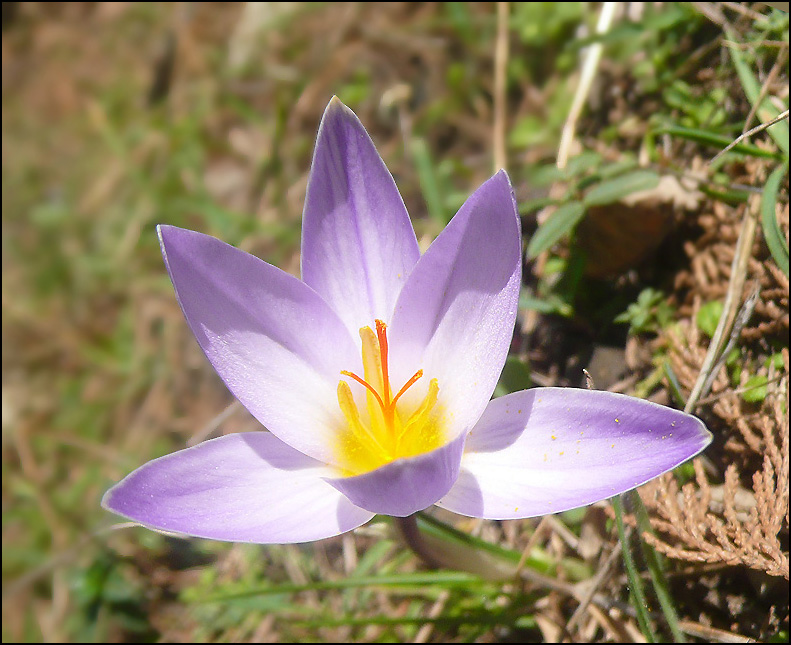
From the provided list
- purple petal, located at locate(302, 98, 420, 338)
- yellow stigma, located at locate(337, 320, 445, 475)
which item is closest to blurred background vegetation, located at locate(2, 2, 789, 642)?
yellow stigma, located at locate(337, 320, 445, 475)

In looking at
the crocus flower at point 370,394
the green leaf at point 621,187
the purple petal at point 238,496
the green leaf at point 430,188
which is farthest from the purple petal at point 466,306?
the green leaf at point 430,188

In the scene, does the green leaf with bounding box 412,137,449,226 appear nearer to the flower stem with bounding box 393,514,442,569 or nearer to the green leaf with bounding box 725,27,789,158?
the green leaf with bounding box 725,27,789,158

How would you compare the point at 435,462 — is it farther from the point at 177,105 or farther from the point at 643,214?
the point at 177,105

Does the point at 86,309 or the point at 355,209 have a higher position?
the point at 355,209

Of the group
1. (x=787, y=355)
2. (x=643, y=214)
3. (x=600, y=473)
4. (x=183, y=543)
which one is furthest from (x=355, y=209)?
(x=183, y=543)

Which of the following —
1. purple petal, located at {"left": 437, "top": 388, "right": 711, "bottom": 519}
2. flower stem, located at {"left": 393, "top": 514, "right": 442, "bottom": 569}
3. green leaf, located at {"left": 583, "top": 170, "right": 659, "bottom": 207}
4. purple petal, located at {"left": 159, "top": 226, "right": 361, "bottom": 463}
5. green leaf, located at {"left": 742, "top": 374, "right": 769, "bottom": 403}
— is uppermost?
green leaf, located at {"left": 583, "top": 170, "right": 659, "bottom": 207}

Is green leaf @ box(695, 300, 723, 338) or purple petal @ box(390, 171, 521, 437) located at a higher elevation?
purple petal @ box(390, 171, 521, 437)

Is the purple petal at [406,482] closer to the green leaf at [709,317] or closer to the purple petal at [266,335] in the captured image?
the purple petal at [266,335]
